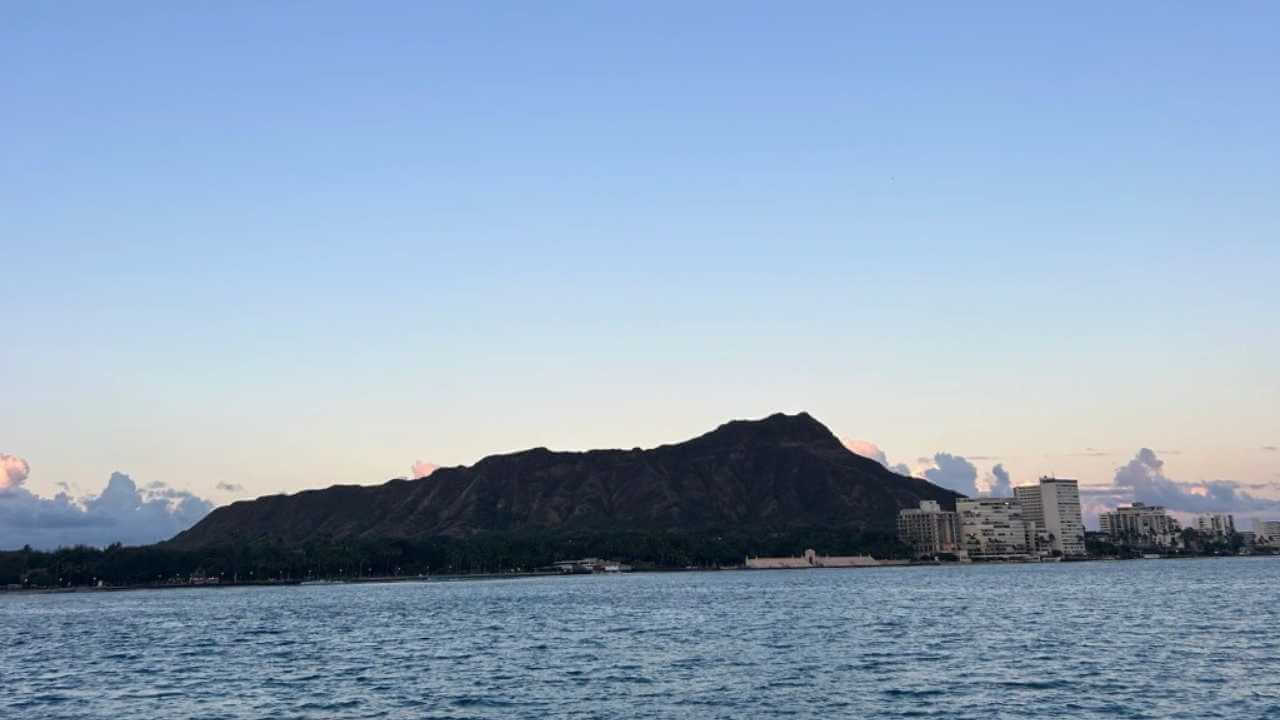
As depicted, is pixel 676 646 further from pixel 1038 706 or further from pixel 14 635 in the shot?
pixel 14 635

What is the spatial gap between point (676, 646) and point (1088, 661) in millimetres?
39781

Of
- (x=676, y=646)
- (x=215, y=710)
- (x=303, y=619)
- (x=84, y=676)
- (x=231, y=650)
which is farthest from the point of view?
(x=303, y=619)

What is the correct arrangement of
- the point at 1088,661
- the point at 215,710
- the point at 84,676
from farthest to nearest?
the point at 84,676, the point at 1088,661, the point at 215,710

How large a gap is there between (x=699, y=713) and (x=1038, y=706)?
20.9 m

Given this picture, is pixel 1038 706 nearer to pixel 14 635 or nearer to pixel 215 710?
pixel 215 710

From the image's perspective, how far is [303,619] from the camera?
190m

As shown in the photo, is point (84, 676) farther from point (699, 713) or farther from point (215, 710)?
point (699, 713)

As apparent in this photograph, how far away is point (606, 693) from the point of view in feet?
263

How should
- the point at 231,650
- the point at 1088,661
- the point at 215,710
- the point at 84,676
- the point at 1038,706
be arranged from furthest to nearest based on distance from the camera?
the point at 231,650, the point at 84,676, the point at 1088,661, the point at 215,710, the point at 1038,706

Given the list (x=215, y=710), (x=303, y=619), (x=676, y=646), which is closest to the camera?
(x=215, y=710)

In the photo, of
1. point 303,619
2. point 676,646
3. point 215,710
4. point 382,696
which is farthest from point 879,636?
point 303,619

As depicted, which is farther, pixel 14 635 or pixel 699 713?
pixel 14 635

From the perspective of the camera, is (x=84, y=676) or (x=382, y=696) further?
(x=84, y=676)

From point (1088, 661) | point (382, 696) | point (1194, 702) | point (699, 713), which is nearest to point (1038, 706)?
point (1194, 702)
